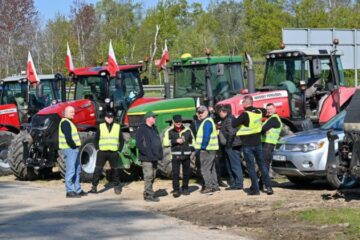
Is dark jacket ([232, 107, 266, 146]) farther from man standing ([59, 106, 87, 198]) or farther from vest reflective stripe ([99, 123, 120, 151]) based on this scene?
man standing ([59, 106, 87, 198])

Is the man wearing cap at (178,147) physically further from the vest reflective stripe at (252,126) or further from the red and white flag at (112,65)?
the red and white flag at (112,65)

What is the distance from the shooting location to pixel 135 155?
17.3 m

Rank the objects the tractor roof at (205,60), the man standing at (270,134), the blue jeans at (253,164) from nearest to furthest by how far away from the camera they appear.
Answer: the blue jeans at (253,164) → the man standing at (270,134) → the tractor roof at (205,60)

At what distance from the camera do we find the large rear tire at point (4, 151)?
2080 cm

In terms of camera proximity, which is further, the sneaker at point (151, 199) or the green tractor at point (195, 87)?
the green tractor at point (195, 87)

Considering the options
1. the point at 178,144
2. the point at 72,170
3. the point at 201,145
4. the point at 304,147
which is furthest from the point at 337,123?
the point at 72,170

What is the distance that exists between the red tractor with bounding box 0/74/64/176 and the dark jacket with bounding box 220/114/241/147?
25.3 ft

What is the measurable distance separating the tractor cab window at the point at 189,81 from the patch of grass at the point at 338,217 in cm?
687

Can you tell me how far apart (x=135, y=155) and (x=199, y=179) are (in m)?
1.71

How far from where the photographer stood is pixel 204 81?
1792 centimetres

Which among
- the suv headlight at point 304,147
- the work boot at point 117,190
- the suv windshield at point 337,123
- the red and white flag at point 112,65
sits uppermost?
the red and white flag at point 112,65

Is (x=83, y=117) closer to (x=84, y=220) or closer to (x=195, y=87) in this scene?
(x=195, y=87)

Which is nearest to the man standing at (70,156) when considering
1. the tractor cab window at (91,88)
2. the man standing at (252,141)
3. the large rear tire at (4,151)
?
the tractor cab window at (91,88)

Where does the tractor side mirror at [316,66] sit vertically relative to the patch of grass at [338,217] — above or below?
above
